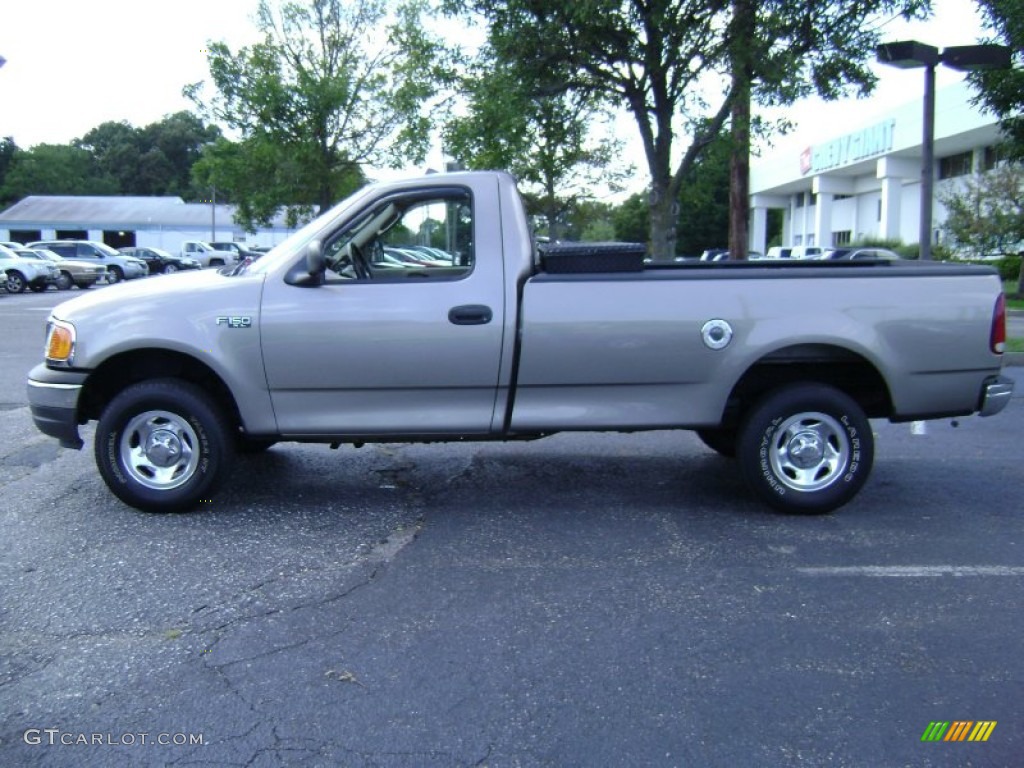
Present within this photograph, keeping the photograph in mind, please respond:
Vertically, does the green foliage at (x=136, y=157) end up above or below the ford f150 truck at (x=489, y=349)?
above

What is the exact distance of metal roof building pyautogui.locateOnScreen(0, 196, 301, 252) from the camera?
65562mm

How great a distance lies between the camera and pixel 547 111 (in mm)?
13008

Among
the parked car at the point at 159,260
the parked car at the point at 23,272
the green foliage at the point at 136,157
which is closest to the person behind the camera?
the parked car at the point at 23,272

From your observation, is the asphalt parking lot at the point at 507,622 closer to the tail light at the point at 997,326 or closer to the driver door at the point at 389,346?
the driver door at the point at 389,346

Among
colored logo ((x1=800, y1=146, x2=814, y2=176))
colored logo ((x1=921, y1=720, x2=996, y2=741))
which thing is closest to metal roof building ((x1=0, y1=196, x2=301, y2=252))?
colored logo ((x1=800, y1=146, x2=814, y2=176))

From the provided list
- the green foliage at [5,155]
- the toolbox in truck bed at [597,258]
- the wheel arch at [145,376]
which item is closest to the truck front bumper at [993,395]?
the toolbox in truck bed at [597,258]

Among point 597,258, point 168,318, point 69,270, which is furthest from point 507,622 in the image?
point 69,270

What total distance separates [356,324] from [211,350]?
0.85 m

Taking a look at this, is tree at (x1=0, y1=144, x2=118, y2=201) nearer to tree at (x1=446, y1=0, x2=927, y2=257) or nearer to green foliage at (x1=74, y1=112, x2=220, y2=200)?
green foliage at (x1=74, y1=112, x2=220, y2=200)

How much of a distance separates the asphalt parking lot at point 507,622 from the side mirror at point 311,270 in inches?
55.1

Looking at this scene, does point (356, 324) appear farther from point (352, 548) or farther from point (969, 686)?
point (969, 686)

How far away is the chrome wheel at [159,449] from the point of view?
5.57 meters

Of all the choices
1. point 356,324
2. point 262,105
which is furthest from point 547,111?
point 262,105

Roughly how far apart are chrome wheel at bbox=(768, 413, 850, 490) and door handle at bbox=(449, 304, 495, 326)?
184cm
